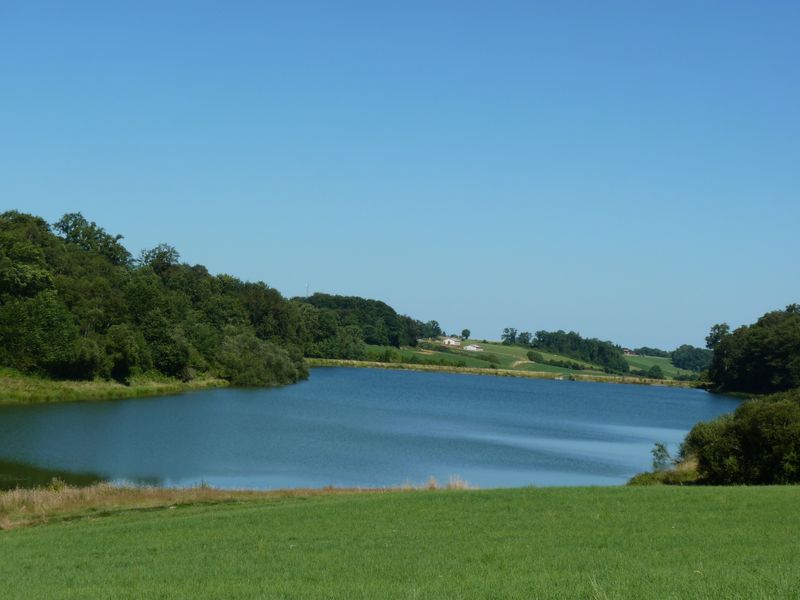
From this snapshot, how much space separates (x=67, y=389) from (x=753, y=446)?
5654cm

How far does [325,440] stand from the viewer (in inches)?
2052

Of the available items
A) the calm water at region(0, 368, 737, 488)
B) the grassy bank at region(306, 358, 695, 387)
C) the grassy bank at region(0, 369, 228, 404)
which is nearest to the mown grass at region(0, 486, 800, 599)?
the calm water at region(0, 368, 737, 488)

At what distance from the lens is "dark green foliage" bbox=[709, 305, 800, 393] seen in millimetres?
126688

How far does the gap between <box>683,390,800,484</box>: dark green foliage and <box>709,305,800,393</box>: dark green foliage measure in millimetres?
97692

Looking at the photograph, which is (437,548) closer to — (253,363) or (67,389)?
(67,389)

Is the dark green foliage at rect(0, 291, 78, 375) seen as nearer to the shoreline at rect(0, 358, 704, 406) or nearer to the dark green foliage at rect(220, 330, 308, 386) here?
the shoreline at rect(0, 358, 704, 406)

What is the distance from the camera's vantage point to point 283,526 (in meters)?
19.7

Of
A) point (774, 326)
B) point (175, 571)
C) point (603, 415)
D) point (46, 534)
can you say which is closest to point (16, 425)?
point (46, 534)

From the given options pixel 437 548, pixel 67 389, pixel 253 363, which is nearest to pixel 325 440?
pixel 67 389

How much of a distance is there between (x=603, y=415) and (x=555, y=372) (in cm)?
9631

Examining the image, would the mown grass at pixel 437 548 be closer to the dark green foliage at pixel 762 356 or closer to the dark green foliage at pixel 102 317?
the dark green foliage at pixel 102 317

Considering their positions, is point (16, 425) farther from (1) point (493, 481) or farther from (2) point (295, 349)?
(2) point (295, 349)

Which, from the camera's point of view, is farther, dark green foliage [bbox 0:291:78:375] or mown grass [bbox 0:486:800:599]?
dark green foliage [bbox 0:291:78:375]

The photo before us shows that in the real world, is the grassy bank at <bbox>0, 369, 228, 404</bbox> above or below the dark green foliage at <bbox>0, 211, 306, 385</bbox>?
below
